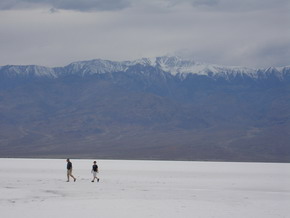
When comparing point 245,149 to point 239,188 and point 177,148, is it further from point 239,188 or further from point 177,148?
point 239,188

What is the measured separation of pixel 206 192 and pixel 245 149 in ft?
519

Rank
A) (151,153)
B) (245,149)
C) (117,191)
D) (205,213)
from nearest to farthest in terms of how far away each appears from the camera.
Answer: (205,213), (117,191), (151,153), (245,149)

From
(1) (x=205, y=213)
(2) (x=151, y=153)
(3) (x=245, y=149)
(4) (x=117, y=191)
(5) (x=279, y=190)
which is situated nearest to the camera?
(1) (x=205, y=213)

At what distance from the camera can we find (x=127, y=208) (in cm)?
2378

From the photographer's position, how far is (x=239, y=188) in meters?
35.1

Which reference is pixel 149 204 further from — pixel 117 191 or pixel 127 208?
pixel 117 191

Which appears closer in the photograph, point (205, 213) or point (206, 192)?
point (205, 213)

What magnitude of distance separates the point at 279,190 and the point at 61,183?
512 inches

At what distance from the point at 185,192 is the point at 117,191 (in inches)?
143

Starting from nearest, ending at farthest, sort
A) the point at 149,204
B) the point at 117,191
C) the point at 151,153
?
the point at 149,204
the point at 117,191
the point at 151,153

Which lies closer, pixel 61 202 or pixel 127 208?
pixel 127 208

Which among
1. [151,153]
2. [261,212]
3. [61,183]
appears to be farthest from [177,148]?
[261,212]

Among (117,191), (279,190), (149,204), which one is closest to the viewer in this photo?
(149,204)

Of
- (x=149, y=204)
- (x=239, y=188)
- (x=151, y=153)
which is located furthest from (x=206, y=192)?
(x=151, y=153)
